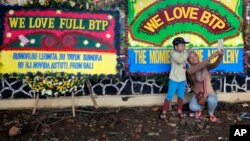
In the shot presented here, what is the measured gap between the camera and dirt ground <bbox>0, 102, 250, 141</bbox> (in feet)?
22.3

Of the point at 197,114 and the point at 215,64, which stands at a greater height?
the point at 215,64

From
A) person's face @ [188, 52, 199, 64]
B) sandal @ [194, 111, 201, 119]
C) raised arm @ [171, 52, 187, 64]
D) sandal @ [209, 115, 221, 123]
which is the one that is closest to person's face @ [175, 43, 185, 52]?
raised arm @ [171, 52, 187, 64]

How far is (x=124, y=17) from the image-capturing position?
7.72 m

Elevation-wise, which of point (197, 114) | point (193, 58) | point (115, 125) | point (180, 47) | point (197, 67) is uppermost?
point (180, 47)

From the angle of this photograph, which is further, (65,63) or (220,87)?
(220,87)

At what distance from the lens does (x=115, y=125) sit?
7.26 metres

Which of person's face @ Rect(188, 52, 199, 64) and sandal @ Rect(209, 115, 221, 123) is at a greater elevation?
person's face @ Rect(188, 52, 199, 64)

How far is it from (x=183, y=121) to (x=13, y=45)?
359cm

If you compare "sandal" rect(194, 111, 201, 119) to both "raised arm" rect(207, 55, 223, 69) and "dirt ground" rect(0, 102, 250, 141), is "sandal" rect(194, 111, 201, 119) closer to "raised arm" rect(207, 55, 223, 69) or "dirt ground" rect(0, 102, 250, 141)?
"dirt ground" rect(0, 102, 250, 141)

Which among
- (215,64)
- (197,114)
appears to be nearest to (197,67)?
(215,64)

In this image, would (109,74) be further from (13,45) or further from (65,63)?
(13,45)

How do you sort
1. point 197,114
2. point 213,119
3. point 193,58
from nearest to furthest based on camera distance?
point 193,58 < point 213,119 < point 197,114

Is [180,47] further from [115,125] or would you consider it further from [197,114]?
[115,125]

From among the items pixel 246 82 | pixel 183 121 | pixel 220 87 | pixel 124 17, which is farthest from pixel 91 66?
pixel 246 82
